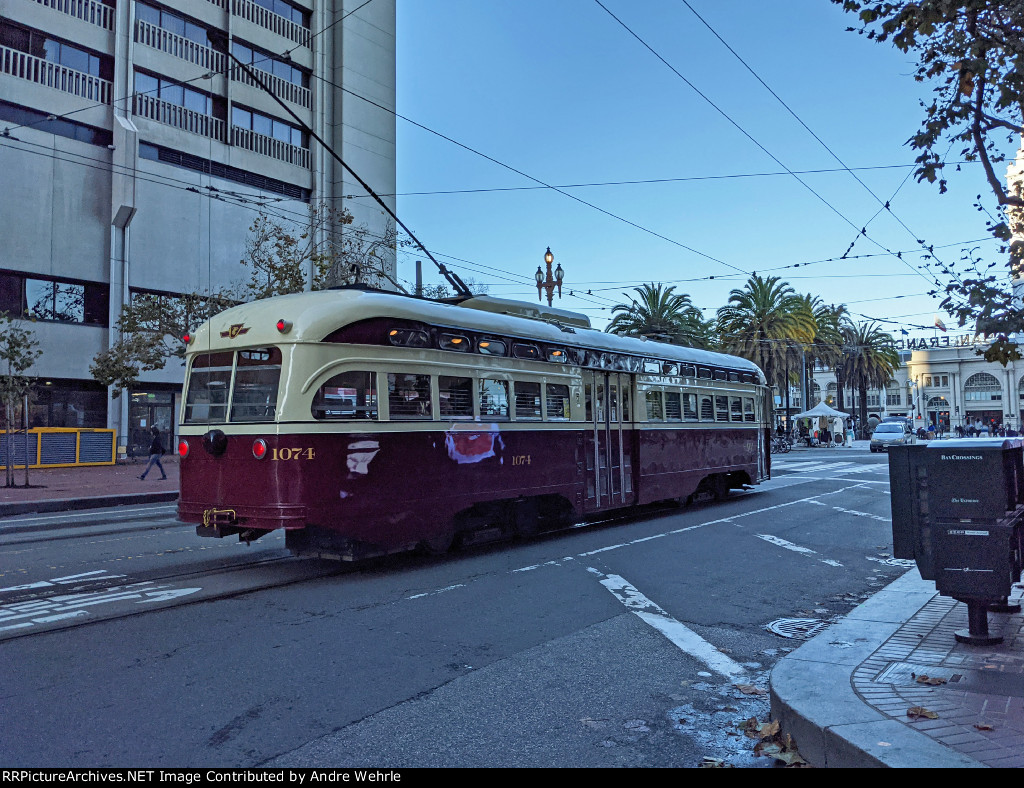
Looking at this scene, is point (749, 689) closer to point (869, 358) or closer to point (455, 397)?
point (455, 397)

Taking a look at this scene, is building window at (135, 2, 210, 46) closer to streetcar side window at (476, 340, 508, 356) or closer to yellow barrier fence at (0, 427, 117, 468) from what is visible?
yellow barrier fence at (0, 427, 117, 468)

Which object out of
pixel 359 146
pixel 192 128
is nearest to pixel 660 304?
pixel 359 146

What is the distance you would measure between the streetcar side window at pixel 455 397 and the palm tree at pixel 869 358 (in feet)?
169

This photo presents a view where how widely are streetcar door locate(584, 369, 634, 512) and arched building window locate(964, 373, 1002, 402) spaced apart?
95976 millimetres

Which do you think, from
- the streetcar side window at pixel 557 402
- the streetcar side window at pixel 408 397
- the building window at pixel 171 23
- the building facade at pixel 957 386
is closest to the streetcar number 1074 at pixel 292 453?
the streetcar side window at pixel 408 397

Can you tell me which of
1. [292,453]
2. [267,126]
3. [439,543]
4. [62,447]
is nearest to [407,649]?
[292,453]

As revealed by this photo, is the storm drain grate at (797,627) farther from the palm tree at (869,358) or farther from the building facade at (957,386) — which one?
the building facade at (957,386)

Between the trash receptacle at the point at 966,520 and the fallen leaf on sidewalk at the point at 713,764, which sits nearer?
the fallen leaf on sidewalk at the point at 713,764

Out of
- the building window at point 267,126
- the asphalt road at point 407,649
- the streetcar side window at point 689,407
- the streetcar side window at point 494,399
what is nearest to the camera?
the asphalt road at point 407,649

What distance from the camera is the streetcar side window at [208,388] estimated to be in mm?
8719

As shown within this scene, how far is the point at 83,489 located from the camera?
20359 millimetres

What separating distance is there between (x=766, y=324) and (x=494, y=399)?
37969 millimetres

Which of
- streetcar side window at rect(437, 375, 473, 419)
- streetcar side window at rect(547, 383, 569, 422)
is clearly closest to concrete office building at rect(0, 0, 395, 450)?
streetcar side window at rect(547, 383, 569, 422)
